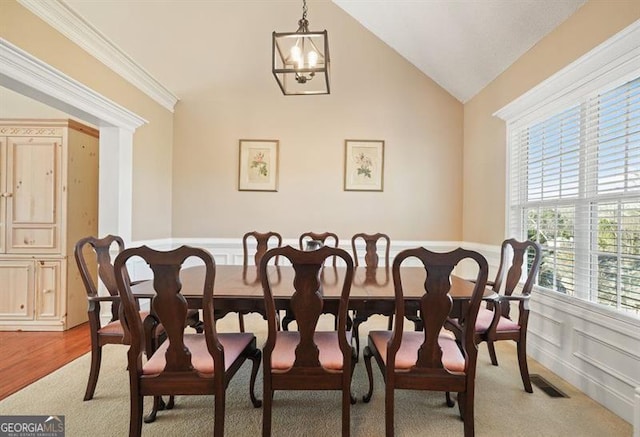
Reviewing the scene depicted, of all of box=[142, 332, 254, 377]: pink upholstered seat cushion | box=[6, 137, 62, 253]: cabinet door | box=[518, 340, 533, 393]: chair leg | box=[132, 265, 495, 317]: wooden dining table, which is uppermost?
box=[6, 137, 62, 253]: cabinet door

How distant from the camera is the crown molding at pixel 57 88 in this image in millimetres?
1952

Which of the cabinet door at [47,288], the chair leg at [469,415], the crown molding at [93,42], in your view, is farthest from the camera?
the cabinet door at [47,288]

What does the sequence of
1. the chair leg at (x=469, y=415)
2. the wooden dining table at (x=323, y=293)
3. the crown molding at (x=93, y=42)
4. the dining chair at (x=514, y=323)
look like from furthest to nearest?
the crown molding at (x=93, y=42) < the dining chair at (x=514, y=323) < the wooden dining table at (x=323, y=293) < the chair leg at (x=469, y=415)

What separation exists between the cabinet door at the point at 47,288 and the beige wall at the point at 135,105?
2.84ft

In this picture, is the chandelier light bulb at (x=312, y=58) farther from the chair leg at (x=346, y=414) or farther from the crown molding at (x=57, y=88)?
the chair leg at (x=346, y=414)

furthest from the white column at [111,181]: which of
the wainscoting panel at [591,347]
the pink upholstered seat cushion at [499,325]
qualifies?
the wainscoting panel at [591,347]

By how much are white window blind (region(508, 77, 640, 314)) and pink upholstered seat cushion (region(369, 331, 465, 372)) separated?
1172 millimetres

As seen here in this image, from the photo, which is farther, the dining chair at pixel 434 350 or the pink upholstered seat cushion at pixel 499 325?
the pink upholstered seat cushion at pixel 499 325

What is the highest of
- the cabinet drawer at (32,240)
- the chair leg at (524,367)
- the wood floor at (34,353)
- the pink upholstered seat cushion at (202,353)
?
the cabinet drawer at (32,240)

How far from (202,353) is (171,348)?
204mm

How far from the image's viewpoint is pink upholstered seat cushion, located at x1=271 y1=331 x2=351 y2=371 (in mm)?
1556

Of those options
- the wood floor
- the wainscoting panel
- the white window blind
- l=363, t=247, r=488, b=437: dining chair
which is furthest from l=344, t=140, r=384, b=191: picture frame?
the wood floor

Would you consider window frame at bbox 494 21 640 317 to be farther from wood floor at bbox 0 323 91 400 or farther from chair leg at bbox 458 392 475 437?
wood floor at bbox 0 323 91 400

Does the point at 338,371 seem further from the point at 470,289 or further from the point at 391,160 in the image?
the point at 391,160
